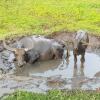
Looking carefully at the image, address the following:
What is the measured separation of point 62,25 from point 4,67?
609 centimetres

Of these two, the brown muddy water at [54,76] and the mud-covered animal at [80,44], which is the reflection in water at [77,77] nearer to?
the brown muddy water at [54,76]

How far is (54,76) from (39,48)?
247 centimetres

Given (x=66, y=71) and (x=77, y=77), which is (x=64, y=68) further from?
(x=77, y=77)

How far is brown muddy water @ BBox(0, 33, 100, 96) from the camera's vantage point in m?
12.3

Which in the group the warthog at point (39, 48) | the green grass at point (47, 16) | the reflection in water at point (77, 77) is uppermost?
the green grass at point (47, 16)

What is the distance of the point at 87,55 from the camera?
15383 mm

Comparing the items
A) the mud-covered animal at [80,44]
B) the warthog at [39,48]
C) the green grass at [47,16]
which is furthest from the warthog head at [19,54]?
the green grass at [47,16]

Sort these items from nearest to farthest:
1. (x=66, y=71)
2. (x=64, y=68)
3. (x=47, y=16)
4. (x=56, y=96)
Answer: (x=56, y=96) < (x=66, y=71) < (x=64, y=68) < (x=47, y=16)

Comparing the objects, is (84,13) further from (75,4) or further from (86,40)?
(86,40)

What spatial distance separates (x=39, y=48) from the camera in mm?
15492

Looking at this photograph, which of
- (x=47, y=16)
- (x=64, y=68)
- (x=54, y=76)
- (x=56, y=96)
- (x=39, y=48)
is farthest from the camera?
(x=47, y=16)

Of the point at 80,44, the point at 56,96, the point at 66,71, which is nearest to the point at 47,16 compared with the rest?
the point at 80,44

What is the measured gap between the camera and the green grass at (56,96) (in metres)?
11.2

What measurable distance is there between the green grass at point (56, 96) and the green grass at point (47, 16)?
5.83 m
